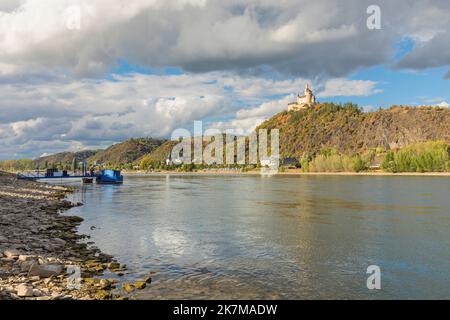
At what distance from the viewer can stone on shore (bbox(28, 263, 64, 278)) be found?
17.2 meters

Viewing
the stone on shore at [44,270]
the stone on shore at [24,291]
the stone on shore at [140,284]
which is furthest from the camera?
the stone on shore at [140,284]

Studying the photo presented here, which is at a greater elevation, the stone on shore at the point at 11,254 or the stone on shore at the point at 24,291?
Answer: the stone on shore at the point at 11,254

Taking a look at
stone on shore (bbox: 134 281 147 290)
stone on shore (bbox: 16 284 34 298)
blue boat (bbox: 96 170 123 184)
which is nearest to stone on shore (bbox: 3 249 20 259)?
stone on shore (bbox: 16 284 34 298)

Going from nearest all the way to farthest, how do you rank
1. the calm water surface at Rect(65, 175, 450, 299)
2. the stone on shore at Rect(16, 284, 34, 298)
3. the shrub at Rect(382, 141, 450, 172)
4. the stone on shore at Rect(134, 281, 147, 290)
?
1. the stone on shore at Rect(16, 284, 34, 298)
2. the stone on shore at Rect(134, 281, 147, 290)
3. the calm water surface at Rect(65, 175, 450, 299)
4. the shrub at Rect(382, 141, 450, 172)

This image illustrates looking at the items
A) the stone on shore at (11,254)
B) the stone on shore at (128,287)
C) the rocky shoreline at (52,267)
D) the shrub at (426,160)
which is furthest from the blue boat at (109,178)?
the shrub at (426,160)

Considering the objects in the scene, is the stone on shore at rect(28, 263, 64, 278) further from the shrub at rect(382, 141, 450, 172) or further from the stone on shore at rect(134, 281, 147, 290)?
the shrub at rect(382, 141, 450, 172)

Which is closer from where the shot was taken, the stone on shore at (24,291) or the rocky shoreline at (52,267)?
the stone on shore at (24,291)

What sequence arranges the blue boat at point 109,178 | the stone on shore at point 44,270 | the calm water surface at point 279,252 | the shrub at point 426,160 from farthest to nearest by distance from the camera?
the shrub at point 426,160 → the blue boat at point 109,178 → the calm water surface at point 279,252 → the stone on shore at point 44,270

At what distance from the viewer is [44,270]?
56.9 feet

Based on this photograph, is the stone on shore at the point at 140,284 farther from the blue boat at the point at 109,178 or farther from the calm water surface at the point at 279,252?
the blue boat at the point at 109,178

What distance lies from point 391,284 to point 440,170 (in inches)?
7671

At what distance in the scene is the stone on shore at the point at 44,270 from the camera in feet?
56.3

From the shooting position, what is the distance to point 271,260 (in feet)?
76.6

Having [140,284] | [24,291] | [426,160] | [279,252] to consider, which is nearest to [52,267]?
[24,291]
